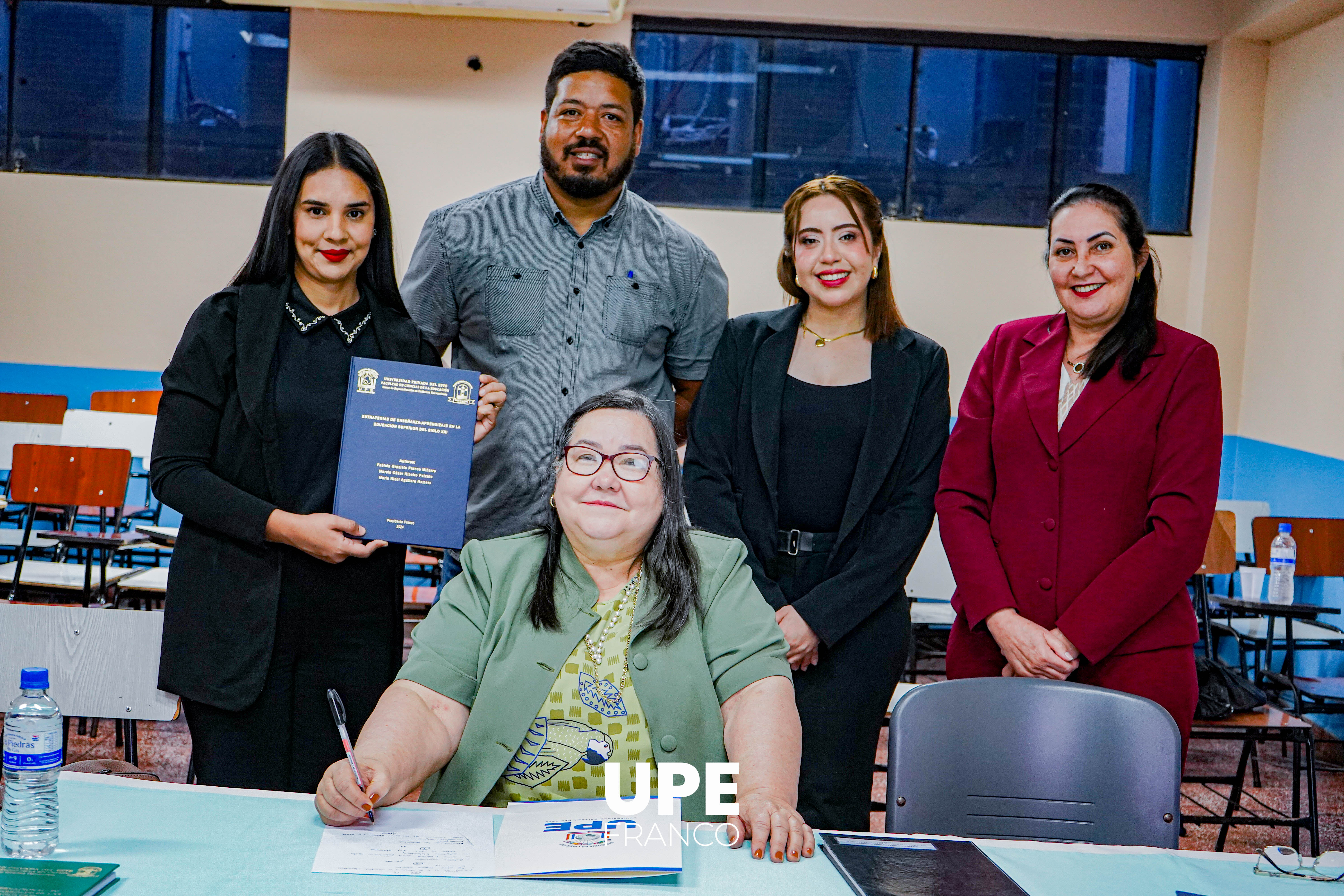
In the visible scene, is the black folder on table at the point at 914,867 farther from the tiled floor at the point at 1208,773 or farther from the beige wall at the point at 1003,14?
the beige wall at the point at 1003,14

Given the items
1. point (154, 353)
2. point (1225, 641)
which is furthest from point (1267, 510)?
point (154, 353)

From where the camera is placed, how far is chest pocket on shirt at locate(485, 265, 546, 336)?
8.52 ft

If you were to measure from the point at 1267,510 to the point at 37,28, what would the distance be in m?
7.69

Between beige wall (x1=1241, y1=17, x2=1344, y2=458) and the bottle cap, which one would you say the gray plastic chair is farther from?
beige wall (x1=1241, y1=17, x2=1344, y2=458)

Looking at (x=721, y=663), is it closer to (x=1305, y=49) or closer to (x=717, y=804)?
(x=717, y=804)

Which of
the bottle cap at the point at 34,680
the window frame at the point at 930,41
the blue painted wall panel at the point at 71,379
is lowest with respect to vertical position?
the bottle cap at the point at 34,680

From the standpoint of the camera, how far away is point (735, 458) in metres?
2.45

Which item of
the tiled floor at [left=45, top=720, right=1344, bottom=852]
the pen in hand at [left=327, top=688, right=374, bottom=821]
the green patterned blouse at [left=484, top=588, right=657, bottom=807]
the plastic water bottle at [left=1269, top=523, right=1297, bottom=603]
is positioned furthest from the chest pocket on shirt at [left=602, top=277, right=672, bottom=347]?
the plastic water bottle at [left=1269, top=523, right=1297, bottom=603]

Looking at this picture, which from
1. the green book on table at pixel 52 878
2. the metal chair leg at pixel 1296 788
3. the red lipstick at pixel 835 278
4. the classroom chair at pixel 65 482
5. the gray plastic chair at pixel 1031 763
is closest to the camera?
the green book on table at pixel 52 878

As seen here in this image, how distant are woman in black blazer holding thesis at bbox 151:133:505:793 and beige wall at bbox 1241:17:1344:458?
15.9 feet

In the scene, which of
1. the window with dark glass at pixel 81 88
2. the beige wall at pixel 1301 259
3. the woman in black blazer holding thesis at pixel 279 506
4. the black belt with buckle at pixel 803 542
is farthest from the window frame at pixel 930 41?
the woman in black blazer holding thesis at pixel 279 506

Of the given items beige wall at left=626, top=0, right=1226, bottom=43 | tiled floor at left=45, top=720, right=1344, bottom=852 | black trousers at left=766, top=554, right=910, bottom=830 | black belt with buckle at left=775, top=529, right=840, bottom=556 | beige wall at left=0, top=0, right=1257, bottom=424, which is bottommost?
tiled floor at left=45, top=720, right=1344, bottom=852

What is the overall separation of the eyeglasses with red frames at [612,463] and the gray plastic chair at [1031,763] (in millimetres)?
597

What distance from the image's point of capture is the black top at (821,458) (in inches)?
94.4
